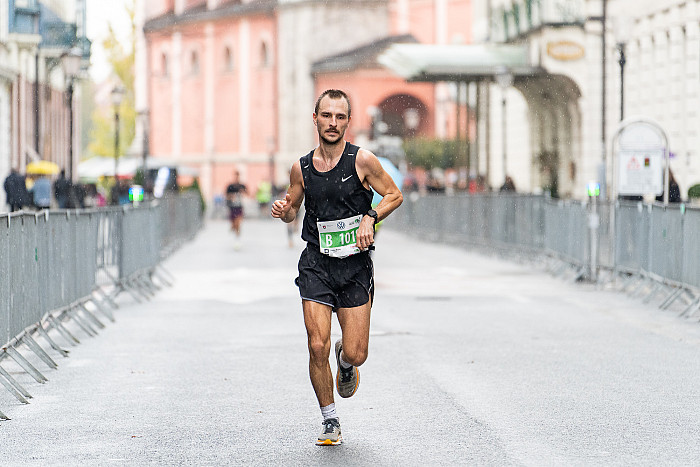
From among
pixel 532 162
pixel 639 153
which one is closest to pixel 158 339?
pixel 639 153

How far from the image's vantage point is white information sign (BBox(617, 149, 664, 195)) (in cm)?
2172

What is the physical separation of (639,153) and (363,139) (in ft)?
157

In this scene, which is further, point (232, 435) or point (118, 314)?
point (118, 314)

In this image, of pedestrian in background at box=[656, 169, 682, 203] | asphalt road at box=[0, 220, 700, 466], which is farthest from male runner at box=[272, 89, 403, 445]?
pedestrian in background at box=[656, 169, 682, 203]

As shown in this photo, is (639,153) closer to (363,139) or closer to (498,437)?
(498,437)

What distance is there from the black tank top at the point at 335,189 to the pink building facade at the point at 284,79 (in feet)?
217

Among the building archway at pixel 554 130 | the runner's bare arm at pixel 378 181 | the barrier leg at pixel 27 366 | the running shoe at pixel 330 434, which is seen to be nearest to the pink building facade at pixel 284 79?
the building archway at pixel 554 130

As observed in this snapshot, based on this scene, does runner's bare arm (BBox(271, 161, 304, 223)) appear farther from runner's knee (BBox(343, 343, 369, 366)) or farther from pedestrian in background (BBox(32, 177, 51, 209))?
pedestrian in background (BBox(32, 177, 51, 209))

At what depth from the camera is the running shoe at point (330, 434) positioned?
7.48 meters

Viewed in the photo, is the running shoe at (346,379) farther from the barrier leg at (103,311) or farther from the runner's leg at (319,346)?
the barrier leg at (103,311)

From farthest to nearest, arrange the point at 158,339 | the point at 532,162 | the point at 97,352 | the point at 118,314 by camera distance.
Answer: the point at 532,162
the point at 118,314
the point at 158,339
the point at 97,352

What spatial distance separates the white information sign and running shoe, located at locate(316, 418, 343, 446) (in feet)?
48.7

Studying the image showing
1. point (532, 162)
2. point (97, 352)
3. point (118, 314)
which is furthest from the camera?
point (532, 162)

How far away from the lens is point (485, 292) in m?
19.2
